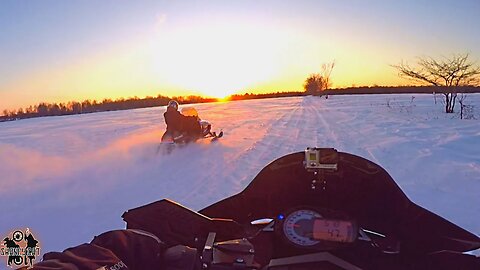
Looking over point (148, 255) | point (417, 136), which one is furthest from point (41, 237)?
point (417, 136)

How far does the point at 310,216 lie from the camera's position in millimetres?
1517

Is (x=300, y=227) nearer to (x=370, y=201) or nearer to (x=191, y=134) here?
(x=370, y=201)

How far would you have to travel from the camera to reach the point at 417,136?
12.8m

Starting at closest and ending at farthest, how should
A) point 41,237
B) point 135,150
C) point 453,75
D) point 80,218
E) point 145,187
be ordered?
point 41,237 < point 80,218 < point 145,187 < point 135,150 < point 453,75

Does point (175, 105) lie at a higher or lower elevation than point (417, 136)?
higher

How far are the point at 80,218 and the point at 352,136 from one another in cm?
950

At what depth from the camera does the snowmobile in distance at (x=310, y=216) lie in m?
1.48

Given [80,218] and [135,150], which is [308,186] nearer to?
[80,218]

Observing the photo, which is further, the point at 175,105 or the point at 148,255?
the point at 175,105

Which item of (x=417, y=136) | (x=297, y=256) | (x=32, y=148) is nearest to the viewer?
(x=297, y=256)
